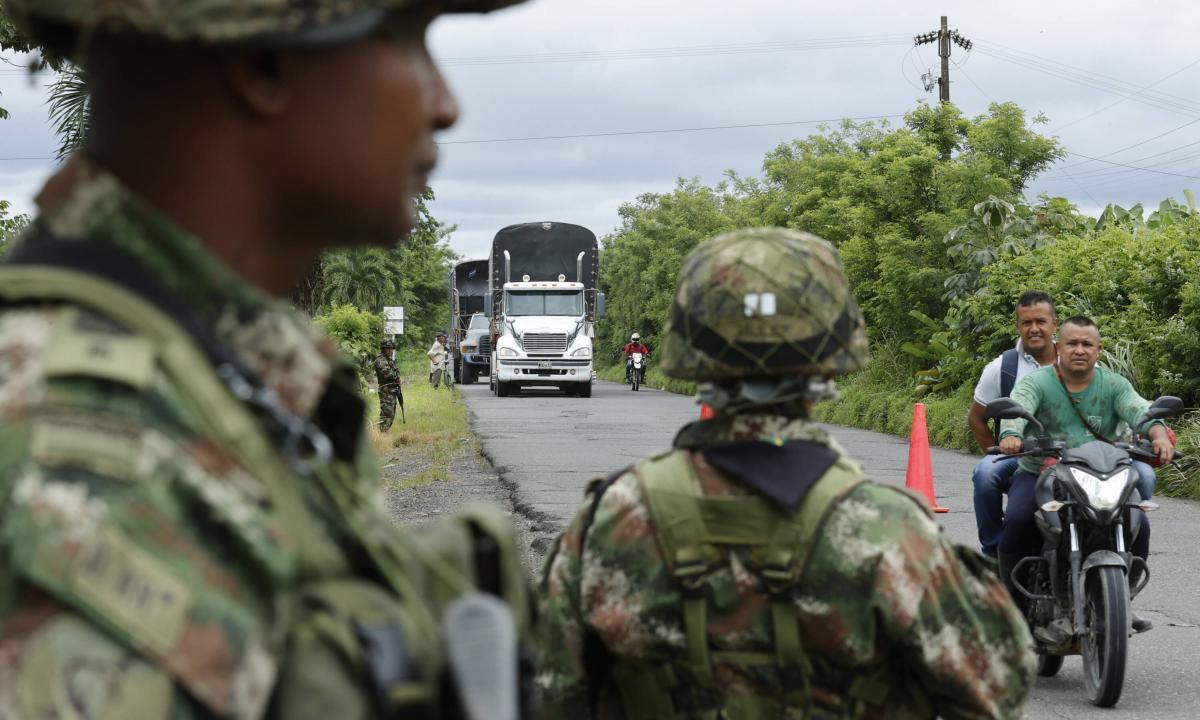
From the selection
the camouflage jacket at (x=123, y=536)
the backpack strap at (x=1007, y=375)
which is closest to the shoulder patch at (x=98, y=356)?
the camouflage jacket at (x=123, y=536)

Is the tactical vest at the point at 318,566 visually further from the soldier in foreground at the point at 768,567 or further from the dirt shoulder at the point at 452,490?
the dirt shoulder at the point at 452,490

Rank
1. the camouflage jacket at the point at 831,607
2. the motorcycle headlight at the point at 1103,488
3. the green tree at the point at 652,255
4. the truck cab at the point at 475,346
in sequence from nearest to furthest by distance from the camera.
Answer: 1. the camouflage jacket at the point at 831,607
2. the motorcycle headlight at the point at 1103,488
3. the truck cab at the point at 475,346
4. the green tree at the point at 652,255

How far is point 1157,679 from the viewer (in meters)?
6.71

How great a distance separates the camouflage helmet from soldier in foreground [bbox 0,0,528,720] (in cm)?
137

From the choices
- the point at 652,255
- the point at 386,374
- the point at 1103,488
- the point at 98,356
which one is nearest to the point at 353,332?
the point at 386,374

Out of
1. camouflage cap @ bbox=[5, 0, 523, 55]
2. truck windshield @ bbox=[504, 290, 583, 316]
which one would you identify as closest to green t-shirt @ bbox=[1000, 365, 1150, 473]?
camouflage cap @ bbox=[5, 0, 523, 55]

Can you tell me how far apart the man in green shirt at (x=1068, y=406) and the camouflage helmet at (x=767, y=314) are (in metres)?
4.21

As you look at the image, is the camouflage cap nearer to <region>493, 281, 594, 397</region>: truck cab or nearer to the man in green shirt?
the man in green shirt

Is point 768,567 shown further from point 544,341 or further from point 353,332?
point 544,341

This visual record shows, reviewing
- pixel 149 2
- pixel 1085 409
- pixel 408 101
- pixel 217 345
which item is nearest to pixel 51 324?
pixel 217 345

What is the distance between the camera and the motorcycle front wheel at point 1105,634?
6.03 metres

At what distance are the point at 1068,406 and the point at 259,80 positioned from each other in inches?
241

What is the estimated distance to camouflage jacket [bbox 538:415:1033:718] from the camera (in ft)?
8.10

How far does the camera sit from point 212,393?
3.36 feet
